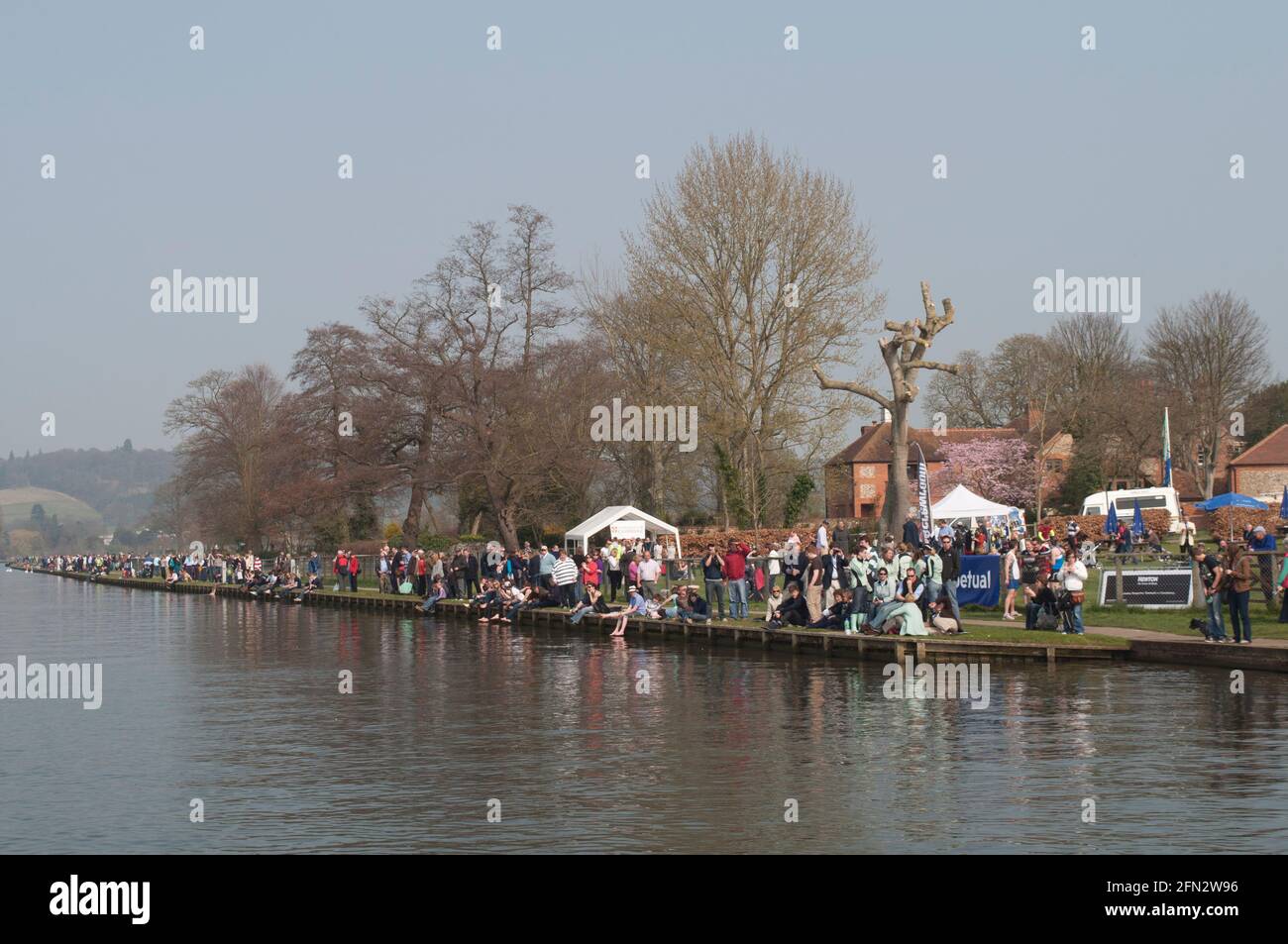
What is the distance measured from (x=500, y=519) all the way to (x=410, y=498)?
9866mm

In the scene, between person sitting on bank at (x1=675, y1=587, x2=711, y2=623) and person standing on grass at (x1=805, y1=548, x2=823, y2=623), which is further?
person sitting on bank at (x1=675, y1=587, x2=711, y2=623)

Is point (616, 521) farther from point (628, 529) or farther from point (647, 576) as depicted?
point (647, 576)

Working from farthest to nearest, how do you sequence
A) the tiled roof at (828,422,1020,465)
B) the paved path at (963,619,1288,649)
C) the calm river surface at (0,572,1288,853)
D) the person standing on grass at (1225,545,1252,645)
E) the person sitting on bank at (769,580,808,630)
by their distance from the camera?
the tiled roof at (828,422,1020,465), the person sitting on bank at (769,580,808,630), the paved path at (963,619,1288,649), the person standing on grass at (1225,545,1252,645), the calm river surface at (0,572,1288,853)

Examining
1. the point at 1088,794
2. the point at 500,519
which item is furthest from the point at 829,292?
the point at 1088,794

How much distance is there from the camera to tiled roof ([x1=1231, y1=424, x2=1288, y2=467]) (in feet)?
265

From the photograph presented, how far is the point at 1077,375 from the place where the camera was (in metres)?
91.4

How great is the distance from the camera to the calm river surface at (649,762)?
43.2 feet

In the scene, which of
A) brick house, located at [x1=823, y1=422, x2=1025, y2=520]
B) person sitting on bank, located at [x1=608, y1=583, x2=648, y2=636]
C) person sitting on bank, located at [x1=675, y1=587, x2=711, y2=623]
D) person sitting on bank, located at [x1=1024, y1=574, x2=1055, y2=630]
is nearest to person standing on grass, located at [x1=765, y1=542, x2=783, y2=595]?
person sitting on bank, located at [x1=675, y1=587, x2=711, y2=623]

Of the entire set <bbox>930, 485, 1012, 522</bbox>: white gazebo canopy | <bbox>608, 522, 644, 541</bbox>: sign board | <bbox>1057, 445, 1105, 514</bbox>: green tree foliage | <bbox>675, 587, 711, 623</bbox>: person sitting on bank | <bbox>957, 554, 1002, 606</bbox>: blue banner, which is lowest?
<bbox>675, 587, 711, 623</bbox>: person sitting on bank

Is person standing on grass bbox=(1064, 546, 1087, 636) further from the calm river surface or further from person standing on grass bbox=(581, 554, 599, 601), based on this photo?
person standing on grass bbox=(581, 554, 599, 601)

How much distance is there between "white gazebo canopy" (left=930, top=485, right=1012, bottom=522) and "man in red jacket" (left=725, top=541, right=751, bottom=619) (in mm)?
22946

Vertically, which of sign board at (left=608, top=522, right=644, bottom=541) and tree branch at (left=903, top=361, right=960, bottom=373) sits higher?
tree branch at (left=903, top=361, right=960, bottom=373)

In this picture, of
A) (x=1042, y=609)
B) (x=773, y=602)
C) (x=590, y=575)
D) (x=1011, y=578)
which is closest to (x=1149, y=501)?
(x=590, y=575)

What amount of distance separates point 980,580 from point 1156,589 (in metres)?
3.82
